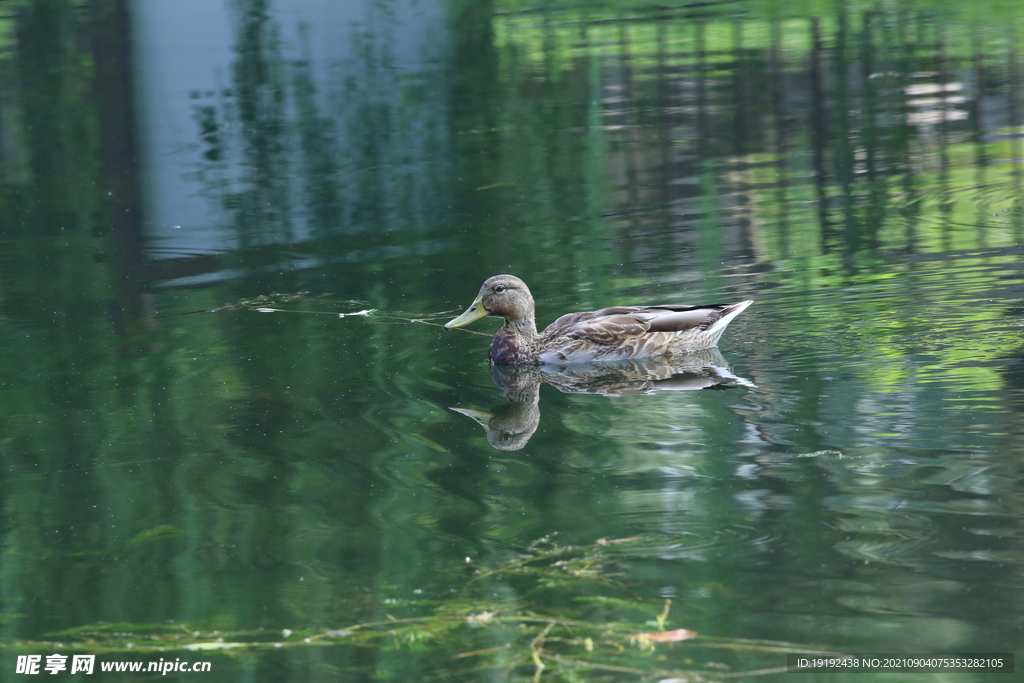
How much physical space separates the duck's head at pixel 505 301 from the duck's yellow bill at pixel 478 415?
4.61ft

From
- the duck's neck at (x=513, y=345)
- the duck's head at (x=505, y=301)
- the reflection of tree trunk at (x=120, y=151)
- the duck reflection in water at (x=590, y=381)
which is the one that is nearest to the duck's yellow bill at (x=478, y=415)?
the duck reflection in water at (x=590, y=381)

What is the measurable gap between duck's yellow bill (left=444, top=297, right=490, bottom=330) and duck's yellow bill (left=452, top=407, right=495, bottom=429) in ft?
4.80

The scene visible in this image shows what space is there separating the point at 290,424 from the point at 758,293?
376cm

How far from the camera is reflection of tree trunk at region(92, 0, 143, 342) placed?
1225 centimetres

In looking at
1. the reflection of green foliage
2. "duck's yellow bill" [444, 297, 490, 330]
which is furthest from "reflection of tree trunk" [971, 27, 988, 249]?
the reflection of green foliage

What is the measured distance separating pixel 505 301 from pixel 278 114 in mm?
11480

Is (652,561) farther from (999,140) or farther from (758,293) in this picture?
(999,140)

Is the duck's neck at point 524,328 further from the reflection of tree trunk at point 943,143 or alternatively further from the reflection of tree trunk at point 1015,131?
the reflection of tree trunk at point 1015,131

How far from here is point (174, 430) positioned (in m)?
8.29

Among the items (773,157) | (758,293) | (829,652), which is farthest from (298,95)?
(829,652)

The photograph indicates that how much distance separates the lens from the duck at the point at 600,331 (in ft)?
30.2

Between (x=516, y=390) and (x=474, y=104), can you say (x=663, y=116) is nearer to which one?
(x=474, y=104)

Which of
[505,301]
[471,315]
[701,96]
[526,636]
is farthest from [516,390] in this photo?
[701,96]

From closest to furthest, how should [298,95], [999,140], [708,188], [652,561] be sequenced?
1. [652,561]
2. [708,188]
3. [999,140]
4. [298,95]
